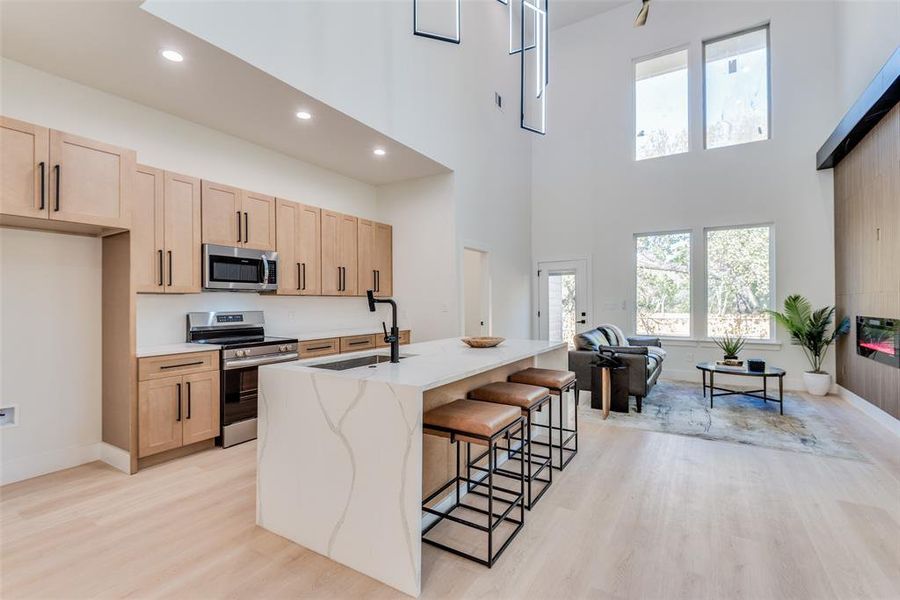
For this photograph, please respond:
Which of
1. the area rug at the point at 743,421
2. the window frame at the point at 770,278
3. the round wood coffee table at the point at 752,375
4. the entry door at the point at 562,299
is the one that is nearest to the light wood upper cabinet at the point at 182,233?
the area rug at the point at 743,421

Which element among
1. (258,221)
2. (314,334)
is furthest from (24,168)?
(314,334)

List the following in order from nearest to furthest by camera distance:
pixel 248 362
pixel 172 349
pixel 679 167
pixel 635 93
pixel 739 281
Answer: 1. pixel 172 349
2. pixel 248 362
3. pixel 739 281
4. pixel 679 167
5. pixel 635 93

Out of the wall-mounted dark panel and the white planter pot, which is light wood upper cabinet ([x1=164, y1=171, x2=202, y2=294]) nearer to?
the wall-mounted dark panel

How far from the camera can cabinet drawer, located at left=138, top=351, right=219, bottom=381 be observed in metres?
2.99

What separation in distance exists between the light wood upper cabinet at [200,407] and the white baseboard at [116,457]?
35cm

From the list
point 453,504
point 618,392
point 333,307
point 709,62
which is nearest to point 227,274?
point 333,307

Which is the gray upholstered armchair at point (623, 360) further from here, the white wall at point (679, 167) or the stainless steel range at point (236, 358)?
the stainless steel range at point (236, 358)

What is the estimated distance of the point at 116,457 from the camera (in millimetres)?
3061

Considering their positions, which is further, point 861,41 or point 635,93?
point 635,93

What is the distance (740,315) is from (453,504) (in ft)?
18.4

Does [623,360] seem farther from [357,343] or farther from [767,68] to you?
[767,68]

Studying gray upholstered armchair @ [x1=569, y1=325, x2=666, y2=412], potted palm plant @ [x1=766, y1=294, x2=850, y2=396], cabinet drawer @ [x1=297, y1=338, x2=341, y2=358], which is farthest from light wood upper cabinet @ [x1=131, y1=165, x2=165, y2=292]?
potted palm plant @ [x1=766, y1=294, x2=850, y2=396]

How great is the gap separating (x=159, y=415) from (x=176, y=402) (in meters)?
0.13

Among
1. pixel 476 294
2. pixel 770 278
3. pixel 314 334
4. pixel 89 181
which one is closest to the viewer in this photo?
pixel 89 181
